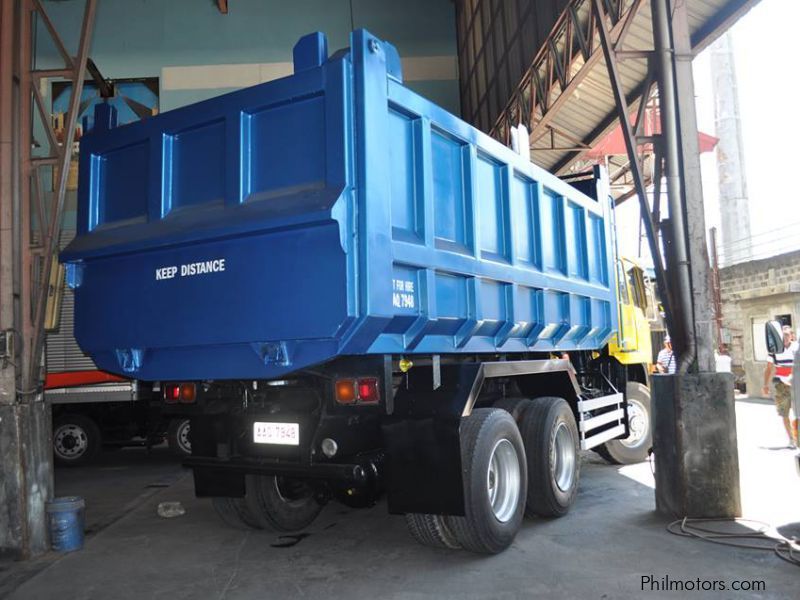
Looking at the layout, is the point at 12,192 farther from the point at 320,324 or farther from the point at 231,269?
the point at 320,324

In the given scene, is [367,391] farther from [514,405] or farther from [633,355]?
[633,355]

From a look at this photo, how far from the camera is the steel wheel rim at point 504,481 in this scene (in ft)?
16.4

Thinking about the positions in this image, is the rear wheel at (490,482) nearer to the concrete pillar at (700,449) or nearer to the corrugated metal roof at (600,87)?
the concrete pillar at (700,449)

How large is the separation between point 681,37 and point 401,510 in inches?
192

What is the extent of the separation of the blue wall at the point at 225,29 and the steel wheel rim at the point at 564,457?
42.4 feet

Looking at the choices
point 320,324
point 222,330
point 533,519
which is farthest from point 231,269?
point 533,519

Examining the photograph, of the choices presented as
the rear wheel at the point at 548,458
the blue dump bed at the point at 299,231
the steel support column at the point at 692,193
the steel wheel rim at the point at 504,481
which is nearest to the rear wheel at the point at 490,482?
the steel wheel rim at the point at 504,481

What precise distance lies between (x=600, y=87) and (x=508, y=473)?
28.8 ft

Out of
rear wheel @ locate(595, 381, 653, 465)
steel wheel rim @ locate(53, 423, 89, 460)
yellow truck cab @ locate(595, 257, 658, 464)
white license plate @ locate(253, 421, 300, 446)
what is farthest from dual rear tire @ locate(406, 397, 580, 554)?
steel wheel rim @ locate(53, 423, 89, 460)

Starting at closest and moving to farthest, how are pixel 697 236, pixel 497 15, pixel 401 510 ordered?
pixel 401 510, pixel 697 236, pixel 497 15

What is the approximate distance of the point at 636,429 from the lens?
8844 mm

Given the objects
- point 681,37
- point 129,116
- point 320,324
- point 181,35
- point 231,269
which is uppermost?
point 181,35

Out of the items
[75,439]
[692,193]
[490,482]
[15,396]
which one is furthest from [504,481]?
[75,439]

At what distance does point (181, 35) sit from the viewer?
1742 cm
